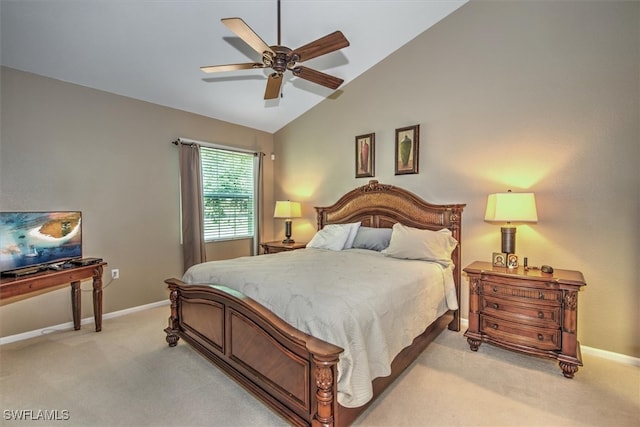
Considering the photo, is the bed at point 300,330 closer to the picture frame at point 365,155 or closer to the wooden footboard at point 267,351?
the wooden footboard at point 267,351

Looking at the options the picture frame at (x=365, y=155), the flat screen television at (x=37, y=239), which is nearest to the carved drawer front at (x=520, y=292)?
the picture frame at (x=365, y=155)

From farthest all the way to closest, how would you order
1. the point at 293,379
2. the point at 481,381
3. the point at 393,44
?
the point at 393,44 < the point at 481,381 < the point at 293,379

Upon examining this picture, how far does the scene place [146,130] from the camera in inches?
152

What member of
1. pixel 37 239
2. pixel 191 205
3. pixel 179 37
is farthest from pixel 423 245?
pixel 37 239

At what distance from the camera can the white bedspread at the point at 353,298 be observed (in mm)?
1637

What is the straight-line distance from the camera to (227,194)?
15.7 ft

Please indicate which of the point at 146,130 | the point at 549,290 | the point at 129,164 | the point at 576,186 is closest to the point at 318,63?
the point at 146,130

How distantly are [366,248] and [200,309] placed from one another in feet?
6.57

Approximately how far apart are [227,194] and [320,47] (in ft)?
10.3

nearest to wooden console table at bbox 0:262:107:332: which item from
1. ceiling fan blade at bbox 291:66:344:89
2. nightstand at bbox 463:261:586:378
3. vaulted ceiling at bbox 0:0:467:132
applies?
vaulted ceiling at bbox 0:0:467:132

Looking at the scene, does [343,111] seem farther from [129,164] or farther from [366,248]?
[129,164]

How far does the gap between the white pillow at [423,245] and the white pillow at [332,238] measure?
633mm

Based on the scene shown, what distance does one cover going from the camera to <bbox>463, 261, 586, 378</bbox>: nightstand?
2346mm

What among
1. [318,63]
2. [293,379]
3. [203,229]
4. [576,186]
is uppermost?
[318,63]
